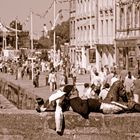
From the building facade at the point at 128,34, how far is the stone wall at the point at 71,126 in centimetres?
4010

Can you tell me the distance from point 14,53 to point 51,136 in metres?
94.0

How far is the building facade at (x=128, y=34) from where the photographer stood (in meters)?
56.8

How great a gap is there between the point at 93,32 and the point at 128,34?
21.1 m

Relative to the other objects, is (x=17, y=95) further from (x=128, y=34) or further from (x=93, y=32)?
(x=93, y=32)

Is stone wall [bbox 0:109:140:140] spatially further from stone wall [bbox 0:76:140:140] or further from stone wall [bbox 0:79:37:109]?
stone wall [bbox 0:79:37:109]

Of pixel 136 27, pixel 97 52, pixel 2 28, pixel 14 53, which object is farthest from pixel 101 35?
pixel 2 28

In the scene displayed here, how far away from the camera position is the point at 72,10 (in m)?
95.4

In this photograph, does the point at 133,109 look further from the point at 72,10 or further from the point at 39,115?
the point at 72,10

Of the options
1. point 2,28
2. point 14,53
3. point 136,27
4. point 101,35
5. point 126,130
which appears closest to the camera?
point 126,130

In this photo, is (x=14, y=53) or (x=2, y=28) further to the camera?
(x=2, y=28)

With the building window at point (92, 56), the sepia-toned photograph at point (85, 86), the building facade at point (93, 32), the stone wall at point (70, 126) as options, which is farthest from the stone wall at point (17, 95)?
the stone wall at point (70, 126)

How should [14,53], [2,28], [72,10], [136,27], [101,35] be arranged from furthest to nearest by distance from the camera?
[2,28], [14,53], [72,10], [101,35], [136,27]

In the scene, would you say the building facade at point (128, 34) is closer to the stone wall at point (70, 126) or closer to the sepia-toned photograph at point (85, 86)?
the sepia-toned photograph at point (85, 86)

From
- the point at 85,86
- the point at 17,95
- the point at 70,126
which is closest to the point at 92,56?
the point at 17,95
